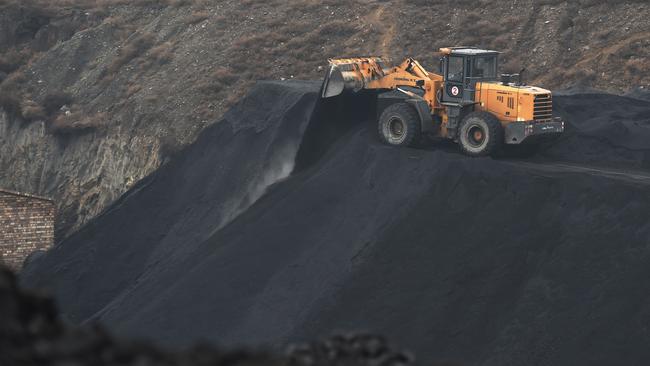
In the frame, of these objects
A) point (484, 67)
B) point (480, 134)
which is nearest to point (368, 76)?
point (484, 67)

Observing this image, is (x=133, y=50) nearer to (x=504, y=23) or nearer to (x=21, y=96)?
(x=21, y=96)

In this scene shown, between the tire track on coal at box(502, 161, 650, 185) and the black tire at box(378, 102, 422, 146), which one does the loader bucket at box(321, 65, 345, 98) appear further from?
the tire track on coal at box(502, 161, 650, 185)

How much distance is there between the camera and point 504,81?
25016 mm

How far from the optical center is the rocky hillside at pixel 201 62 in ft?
115

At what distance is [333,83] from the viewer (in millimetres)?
26172

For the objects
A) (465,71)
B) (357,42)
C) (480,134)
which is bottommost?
(480,134)

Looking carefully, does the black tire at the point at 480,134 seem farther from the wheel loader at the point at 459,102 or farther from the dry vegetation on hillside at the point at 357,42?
the dry vegetation on hillside at the point at 357,42

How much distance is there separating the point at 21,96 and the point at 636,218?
26.7m

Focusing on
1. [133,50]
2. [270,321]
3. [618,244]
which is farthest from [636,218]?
[133,50]

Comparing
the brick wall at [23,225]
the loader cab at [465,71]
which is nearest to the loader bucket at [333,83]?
the loader cab at [465,71]

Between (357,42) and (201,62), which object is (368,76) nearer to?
(357,42)

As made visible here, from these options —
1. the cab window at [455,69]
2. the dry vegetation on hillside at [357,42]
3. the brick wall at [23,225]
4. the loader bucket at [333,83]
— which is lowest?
the brick wall at [23,225]

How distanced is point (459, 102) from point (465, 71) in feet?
2.29

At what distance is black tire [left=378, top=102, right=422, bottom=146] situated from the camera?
82.5 ft
